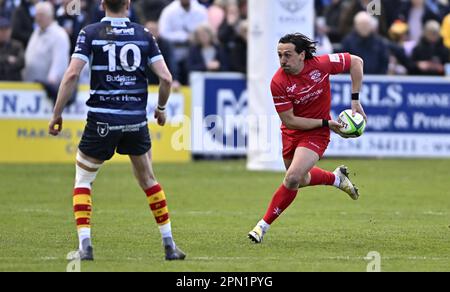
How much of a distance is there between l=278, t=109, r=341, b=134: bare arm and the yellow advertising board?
9.60 metres

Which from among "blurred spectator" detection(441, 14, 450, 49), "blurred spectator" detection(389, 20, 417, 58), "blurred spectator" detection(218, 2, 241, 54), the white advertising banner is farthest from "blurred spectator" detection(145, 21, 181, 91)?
"blurred spectator" detection(441, 14, 450, 49)

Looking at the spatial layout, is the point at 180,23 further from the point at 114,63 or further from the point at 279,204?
the point at 114,63

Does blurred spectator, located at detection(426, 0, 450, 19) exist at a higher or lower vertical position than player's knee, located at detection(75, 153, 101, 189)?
higher

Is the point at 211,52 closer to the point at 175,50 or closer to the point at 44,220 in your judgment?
the point at 175,50

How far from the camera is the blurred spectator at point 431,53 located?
2430 centimetres

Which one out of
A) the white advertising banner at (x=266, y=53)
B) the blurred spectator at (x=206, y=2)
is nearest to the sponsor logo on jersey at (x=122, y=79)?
the white advertising banner at (x=266, y=53)

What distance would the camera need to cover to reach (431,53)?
2461cm

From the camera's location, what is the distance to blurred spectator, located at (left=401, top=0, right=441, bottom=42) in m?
25.9

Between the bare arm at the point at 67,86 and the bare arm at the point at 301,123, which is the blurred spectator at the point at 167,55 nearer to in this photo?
the bare arm at the point at 301,123

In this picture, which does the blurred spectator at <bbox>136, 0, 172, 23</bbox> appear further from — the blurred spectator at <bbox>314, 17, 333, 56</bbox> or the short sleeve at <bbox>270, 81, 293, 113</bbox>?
the short sleeve at <bbox>270, 81, 293, 113</bbox>

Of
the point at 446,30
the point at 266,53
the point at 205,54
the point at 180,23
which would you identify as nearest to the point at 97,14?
the point at 180,23

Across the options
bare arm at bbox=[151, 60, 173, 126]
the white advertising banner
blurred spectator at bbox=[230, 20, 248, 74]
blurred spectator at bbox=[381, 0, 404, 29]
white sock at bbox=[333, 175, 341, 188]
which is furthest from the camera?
blurred spectator at bbox=[381, 0, 404, 29]

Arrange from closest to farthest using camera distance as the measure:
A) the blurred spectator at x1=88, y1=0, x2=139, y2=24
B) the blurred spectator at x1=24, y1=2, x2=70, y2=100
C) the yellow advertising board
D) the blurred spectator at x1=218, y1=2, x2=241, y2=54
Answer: the yellow advertising board < the blurred spectator at x1=24, y1=2, x2=70, y2=100 < the blurred spectator at x1=88, y1=0, x2=139, y2=24 < the blurred spectator at x1=218, y1=2, x2=241, y2=54

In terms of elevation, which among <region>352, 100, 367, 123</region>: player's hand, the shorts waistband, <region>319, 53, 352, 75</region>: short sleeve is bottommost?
<region>352, 100, 367, 123</region>: player's hand
